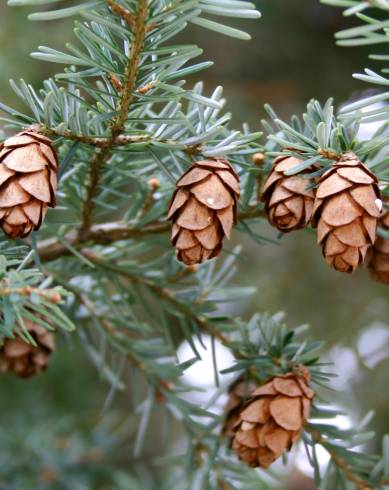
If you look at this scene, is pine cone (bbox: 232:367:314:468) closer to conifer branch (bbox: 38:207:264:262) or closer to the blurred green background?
conifer branch (bbox: 38:207:264:262)

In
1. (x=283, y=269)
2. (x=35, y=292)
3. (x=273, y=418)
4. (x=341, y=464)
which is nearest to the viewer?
(x=35, y=292)

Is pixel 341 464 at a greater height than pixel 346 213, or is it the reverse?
pixel 346 213

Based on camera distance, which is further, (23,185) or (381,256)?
(381,256)

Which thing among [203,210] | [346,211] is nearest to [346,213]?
[346,211]

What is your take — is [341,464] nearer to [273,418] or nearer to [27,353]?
[273,418]

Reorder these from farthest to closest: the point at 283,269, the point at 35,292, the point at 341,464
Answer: the point at 283,269 → the point at 341,464 → the point at 35,292

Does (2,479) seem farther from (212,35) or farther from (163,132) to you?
(212,35)

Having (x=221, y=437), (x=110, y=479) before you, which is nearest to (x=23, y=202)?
(x=221, y=437)

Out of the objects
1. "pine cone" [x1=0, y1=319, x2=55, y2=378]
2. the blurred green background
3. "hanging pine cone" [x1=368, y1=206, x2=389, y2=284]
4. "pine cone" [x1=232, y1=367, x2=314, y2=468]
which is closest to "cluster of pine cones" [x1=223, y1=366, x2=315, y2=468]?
"pine cone" [x1=232, y1=367, x2=314, y2=468]
